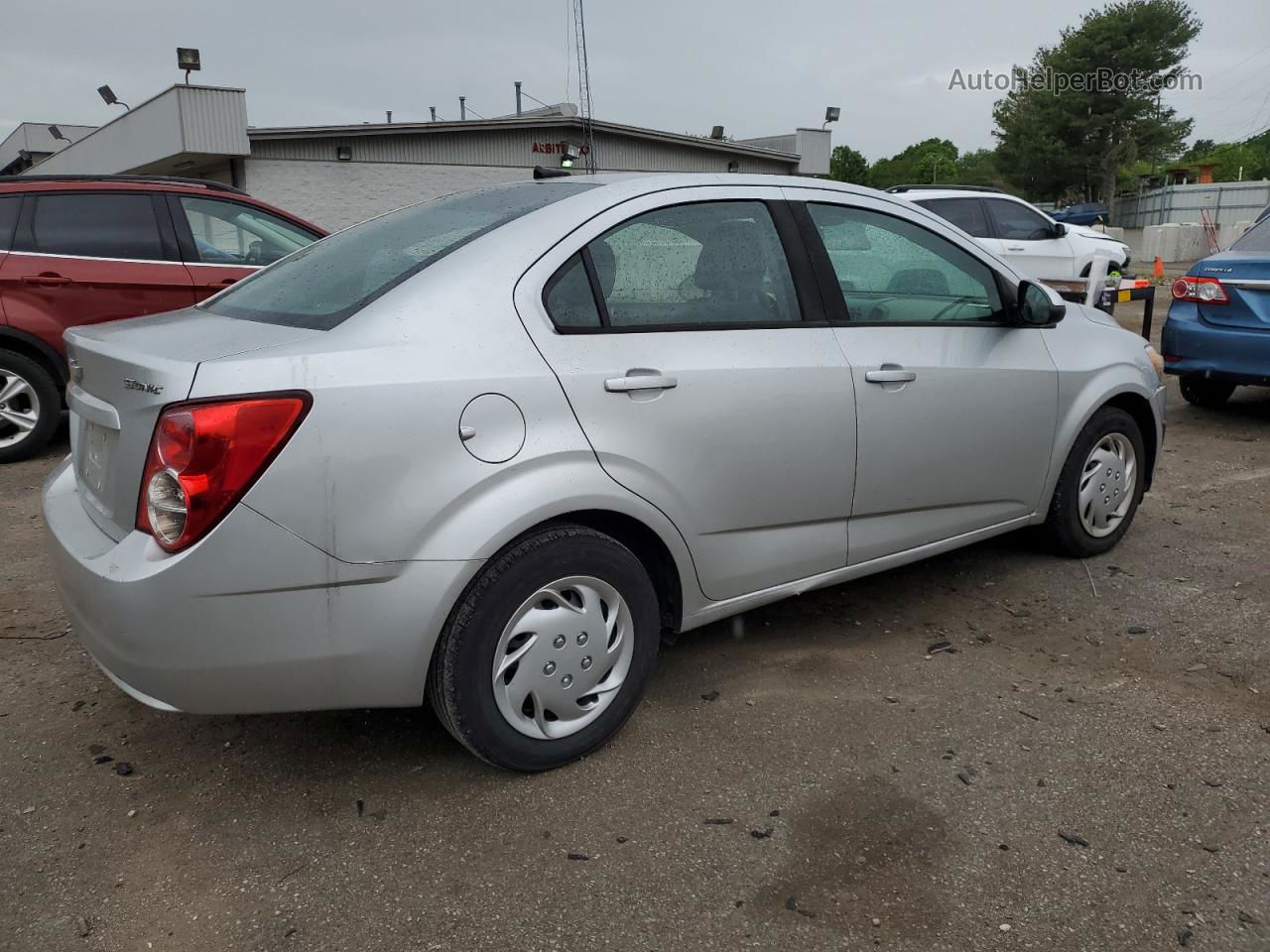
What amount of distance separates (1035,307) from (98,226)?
5.85m

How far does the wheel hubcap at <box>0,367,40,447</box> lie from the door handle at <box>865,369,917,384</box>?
5.53 m

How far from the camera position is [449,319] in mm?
2623

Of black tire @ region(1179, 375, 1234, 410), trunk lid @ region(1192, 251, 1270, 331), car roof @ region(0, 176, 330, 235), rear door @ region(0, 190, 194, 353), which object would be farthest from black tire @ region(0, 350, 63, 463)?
black tire @ region(1179, 375, 1234, 410)

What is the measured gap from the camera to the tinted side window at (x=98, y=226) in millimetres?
6609

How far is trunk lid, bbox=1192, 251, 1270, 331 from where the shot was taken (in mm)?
6988

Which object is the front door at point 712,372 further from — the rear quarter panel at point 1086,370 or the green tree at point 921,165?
the green tree at point 921,165

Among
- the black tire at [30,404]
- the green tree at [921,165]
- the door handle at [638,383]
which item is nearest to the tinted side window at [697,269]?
the door handle at [638,383]

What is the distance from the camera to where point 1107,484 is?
449cm

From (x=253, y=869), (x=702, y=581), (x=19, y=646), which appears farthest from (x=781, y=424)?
(x=19, y=646)

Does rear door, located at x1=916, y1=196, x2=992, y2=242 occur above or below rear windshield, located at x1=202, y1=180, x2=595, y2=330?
above

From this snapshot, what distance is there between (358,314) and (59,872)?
1.52 m

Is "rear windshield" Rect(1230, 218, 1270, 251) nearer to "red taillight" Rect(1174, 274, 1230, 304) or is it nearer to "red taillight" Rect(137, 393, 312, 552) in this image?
"red taillight" Rect(1174, 274, 1230, 304)

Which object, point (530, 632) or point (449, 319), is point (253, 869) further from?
point (449, 319)

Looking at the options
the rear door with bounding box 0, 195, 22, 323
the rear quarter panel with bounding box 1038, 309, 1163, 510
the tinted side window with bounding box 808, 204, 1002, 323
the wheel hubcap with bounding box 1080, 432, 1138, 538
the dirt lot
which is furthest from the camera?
the rear door with bounding box 0, 195, 22, 323
